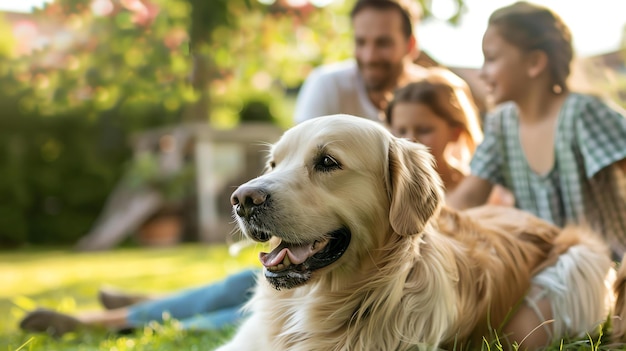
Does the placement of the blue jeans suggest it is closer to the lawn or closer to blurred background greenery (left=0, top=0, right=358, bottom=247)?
the lawn

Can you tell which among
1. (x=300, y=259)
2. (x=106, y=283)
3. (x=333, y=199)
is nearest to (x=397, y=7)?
(x=333, y=199)

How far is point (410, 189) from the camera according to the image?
6.56 ft

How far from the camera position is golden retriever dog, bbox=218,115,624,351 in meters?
1.93

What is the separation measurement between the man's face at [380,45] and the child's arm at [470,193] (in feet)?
3.42

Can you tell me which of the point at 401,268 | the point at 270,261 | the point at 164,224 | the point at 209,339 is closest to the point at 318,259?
the point at 270,261

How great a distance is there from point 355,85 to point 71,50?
9.04ft

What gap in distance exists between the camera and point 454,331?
2064mm

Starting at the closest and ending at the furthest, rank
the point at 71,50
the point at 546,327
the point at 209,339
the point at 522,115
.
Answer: the point at 546,327 < the point at 209,339 < the point at 522,115 < the point at 71,50

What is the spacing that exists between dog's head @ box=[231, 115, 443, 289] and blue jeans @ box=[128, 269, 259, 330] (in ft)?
4.91

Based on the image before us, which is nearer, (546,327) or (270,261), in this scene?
(270,261)

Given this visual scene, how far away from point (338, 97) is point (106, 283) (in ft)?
9.64

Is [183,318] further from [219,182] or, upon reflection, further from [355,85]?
[219,182]

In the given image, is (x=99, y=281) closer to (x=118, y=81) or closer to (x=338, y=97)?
(x=118, y=81)

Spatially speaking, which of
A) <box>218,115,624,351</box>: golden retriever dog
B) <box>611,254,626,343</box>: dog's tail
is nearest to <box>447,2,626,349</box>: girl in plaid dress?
<box>611,254,626,343</box>: dog's tail
